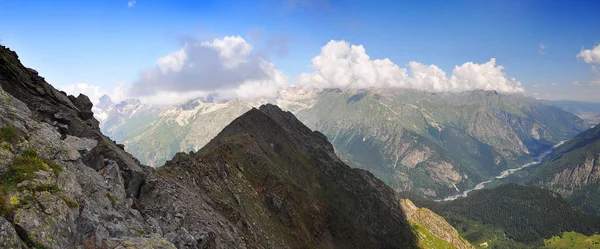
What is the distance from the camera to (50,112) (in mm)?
38969

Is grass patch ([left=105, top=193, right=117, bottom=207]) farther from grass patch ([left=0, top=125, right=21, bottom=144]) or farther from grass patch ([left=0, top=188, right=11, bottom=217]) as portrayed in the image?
grass patch ([left=0, top=188, right=11, bottom=217])

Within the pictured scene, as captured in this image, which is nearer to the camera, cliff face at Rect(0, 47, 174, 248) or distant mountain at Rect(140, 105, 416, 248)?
cliff face at Rect(0, 47, 174, 248)

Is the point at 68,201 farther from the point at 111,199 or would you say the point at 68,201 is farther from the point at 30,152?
the point at 111,199

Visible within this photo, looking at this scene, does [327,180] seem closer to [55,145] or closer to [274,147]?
[274,147]

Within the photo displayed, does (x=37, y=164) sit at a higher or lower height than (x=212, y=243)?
higher

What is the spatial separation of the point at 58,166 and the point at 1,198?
7094mm

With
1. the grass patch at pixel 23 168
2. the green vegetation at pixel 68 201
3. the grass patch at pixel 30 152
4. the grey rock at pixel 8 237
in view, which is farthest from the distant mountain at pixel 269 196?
the grey rock at pixel 8 237

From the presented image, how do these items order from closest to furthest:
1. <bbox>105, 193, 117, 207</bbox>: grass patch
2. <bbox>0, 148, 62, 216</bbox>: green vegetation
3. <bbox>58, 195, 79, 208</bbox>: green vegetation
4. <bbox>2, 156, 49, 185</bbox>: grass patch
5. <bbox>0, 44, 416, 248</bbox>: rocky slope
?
1. <bbox>0, 148, 62, 216</bbox>: green vegetation
2. <bbox>0, 44, 416, 248</bbox>: rocky slope
3. <bbox>2, 156, 49, 185</bbox>: grass patch
4. <bbox>58, 195, 79, 208</bbox>: green vegetation
5. <bbox>105, 193, 117, 207</bbox>: grass patch

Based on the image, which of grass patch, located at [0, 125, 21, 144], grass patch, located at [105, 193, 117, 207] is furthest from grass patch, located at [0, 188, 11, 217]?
grass patch, located at [105, 193, 117, 207]

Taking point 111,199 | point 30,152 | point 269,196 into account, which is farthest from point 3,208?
point 269,196

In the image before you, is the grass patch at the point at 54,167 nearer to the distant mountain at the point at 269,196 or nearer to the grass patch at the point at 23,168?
the grass patch at the point at 23,168

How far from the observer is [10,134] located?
25.0 meters

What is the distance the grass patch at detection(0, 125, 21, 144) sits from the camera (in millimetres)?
24364

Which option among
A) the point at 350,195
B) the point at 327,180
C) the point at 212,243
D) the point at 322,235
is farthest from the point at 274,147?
the point at 212,243
